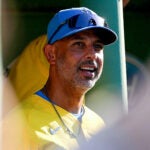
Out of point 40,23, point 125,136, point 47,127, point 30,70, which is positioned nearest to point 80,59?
point 47,127

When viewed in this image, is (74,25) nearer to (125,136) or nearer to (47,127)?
(47,127)

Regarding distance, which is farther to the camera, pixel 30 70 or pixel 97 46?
pixel 30 70

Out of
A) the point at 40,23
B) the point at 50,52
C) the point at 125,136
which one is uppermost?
the point at 50,52

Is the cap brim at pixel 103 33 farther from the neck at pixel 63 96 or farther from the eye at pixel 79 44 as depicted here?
the neck at pixel 63 96

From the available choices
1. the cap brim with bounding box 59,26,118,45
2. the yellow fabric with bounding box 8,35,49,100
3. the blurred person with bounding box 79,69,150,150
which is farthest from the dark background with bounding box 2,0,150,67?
the cap brim with bounding box 59,26,118,45

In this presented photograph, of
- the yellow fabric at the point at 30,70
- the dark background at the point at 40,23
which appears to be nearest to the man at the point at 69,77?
the yellow fabric at the point at 30,70

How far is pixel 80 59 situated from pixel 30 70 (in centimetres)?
122

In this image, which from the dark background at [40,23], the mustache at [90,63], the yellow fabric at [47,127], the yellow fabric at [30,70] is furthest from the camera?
the dark background at [40,23]

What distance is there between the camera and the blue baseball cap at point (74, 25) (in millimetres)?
1725

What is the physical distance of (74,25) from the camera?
173 centimetres

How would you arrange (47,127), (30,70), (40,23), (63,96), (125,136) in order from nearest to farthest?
(47,127), (63,96), (125,136), (30,70), (40,23)

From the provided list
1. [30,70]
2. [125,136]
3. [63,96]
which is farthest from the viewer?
[30,70]

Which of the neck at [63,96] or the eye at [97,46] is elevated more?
the eye at [97,46]

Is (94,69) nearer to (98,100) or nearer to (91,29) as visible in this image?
(91,29)
